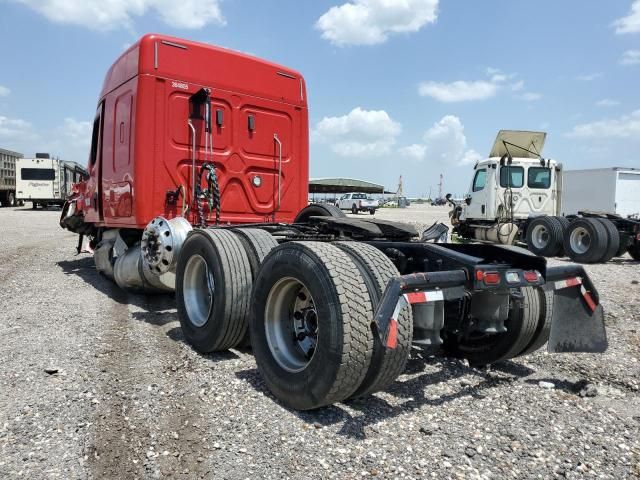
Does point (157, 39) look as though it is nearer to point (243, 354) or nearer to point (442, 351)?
point (243, 354)

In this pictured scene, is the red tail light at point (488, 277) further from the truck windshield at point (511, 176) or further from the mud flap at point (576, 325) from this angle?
the truck windshield at point (511, 176)

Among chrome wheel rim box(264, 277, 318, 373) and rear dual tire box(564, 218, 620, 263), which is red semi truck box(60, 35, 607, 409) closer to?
chrome wheel rim box(264, 277, 318, 373)

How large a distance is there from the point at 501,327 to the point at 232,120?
13.9ft

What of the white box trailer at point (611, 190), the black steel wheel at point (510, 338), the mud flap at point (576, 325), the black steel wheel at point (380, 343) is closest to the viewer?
the black steel wheel at point (380, 343)

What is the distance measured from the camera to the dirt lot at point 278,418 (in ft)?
8.20

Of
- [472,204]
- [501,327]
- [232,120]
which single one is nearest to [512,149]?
[472,204]

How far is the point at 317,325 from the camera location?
300 centimetres

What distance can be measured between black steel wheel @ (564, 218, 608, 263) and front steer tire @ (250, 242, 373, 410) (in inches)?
385

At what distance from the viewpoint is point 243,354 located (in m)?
4.19

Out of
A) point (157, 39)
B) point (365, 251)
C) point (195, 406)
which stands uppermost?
point (157, 39)

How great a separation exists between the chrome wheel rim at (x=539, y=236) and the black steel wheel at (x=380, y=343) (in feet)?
35.2

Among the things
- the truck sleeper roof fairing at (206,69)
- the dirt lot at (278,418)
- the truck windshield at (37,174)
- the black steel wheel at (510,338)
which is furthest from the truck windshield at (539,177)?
the truck windshield at (37,174)

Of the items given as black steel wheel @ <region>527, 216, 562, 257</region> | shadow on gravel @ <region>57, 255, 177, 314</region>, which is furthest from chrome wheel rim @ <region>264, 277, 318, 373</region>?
black steel wheel @ <region>527, 216, 562, 257</region>

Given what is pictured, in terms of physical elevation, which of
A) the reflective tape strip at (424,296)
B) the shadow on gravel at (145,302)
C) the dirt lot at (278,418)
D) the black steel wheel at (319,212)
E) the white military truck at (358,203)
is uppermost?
the white military truck at (358,203)
